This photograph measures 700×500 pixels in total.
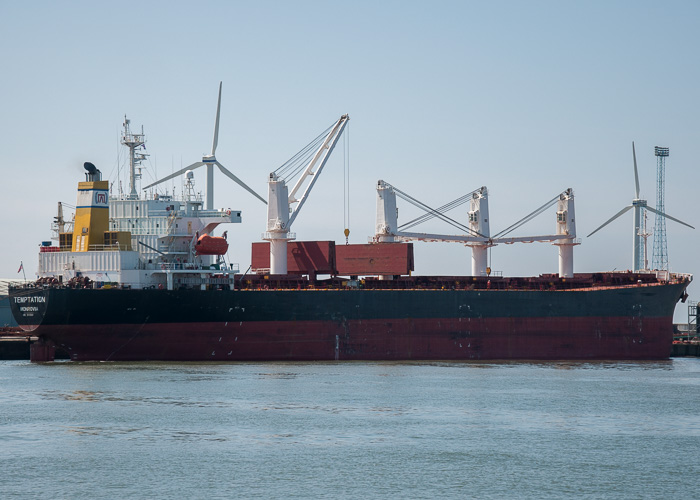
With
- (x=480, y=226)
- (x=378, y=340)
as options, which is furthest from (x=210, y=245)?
(x=480, y=226)

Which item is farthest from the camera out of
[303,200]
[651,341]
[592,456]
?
[303,200]

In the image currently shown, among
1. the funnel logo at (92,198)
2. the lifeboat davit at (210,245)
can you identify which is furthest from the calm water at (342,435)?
the funnel logo at (92,198)

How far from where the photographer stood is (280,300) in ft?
144

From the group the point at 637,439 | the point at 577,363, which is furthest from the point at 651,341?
the point at 637,439

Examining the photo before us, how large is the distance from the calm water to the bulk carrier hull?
10.3 ft

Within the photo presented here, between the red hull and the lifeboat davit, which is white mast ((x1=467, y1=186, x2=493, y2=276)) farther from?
the lifeboat davit

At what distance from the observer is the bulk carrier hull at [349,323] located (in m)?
40.8

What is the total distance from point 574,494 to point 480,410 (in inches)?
374

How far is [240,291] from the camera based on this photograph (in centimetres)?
4316

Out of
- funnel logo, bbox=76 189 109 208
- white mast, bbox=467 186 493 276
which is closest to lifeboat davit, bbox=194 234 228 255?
funnel logo, bbox=76 189 109 208

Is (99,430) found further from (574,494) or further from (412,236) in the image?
(412,236)

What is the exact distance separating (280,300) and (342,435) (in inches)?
754

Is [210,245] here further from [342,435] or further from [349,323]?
[342,435]

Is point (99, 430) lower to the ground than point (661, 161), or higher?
lower
